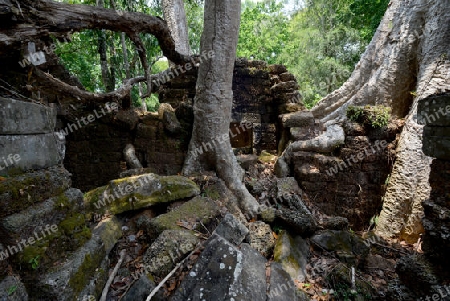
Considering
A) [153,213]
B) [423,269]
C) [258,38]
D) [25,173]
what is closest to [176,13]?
[153,213]

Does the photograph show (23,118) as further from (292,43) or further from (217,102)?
(292,43)

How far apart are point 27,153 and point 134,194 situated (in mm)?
1343

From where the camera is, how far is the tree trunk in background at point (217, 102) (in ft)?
11.9

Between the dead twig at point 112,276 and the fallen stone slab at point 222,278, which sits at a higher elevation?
the fallen stone slab at point 222,278

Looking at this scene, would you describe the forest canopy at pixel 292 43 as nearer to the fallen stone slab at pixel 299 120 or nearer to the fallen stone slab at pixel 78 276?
the fallen stone slab at pixel 299 120

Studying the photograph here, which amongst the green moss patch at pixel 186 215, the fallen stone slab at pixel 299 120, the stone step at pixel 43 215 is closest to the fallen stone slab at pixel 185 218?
the green moss patch at pixel 186 215

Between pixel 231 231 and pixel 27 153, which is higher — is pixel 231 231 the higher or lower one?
the lower one

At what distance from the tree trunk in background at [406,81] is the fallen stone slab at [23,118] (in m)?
4.41

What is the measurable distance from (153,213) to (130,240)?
45 centimetres

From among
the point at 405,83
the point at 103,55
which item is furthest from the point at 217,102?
the point at 103,55

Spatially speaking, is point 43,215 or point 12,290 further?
point 43,215

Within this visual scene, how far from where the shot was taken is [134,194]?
2.63m

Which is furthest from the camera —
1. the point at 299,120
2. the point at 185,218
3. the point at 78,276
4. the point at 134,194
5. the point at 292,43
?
the point at 292,43

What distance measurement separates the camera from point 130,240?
2.40 metres
